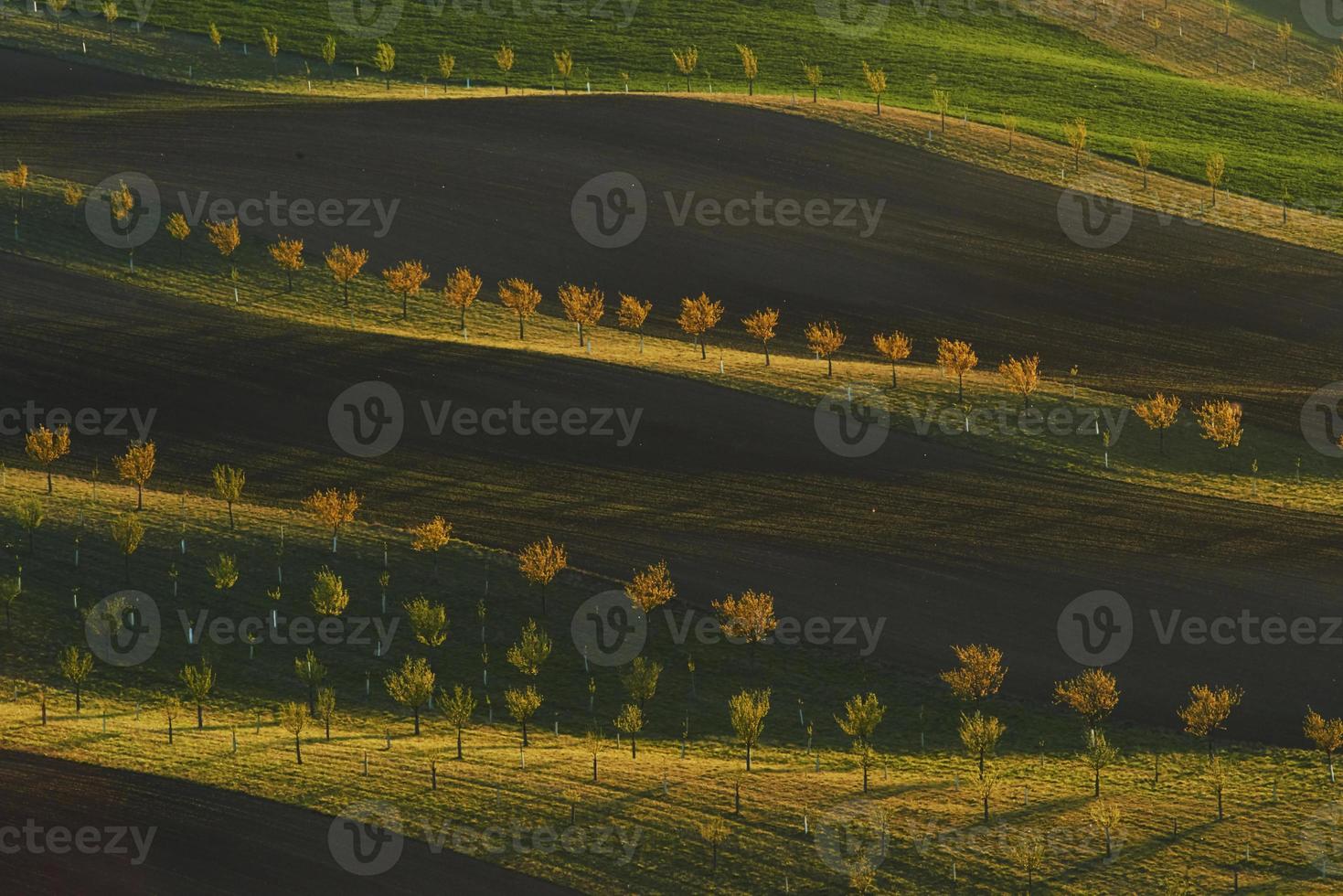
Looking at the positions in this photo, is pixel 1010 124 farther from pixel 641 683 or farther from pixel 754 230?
pixel 641 683


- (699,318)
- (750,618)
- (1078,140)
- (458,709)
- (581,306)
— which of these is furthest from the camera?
(1078,140)

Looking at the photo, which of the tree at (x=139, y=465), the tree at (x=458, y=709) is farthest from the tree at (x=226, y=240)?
the tree at (x=458, y=709)

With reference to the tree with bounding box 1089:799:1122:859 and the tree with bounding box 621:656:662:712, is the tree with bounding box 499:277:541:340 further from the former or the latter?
the tree with bounding box 1089:799:1122:859

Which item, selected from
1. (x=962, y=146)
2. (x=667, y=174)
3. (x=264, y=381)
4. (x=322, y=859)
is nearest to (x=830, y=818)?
(x=322, y=859)

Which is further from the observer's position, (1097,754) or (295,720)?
(1097,754)

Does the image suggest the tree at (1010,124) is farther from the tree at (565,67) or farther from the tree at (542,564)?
the tree at (542,564)

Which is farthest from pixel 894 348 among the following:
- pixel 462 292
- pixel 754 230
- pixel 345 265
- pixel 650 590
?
pixel 345 265
